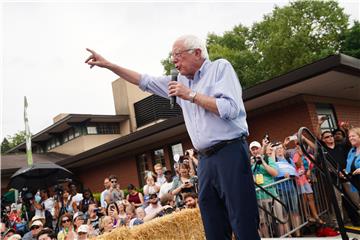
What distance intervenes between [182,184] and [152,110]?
1897 centimetres

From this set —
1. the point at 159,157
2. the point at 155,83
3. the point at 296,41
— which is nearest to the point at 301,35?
the point at 296,41

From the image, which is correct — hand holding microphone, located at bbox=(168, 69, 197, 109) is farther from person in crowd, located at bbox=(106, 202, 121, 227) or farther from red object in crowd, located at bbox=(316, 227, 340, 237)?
person in crowd, located at bbox=(106, 202, 121, 227)

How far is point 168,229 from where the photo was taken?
4.77 m

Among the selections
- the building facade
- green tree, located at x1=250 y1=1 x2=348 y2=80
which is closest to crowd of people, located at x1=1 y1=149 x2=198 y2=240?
the building facade

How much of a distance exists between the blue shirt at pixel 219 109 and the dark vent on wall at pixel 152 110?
2223 centimetres

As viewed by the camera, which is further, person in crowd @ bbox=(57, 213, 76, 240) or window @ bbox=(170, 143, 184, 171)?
window @ bbox=(170, 143, 184, 171)

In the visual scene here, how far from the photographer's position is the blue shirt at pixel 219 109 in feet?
6.81

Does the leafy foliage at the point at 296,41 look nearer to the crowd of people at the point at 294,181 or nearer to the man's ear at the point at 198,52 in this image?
the crowd of people at the point at 294,181

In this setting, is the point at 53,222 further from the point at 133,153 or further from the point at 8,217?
the point at 133,153

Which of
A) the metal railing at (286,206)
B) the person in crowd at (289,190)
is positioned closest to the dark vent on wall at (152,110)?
the person in crowd at (289,190)

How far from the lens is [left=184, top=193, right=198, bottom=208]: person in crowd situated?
577 centimetres

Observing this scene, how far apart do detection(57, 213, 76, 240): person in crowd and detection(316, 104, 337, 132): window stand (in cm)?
759

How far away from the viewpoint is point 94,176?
65.0ft

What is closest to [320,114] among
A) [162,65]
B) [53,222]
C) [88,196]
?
[88,196]
